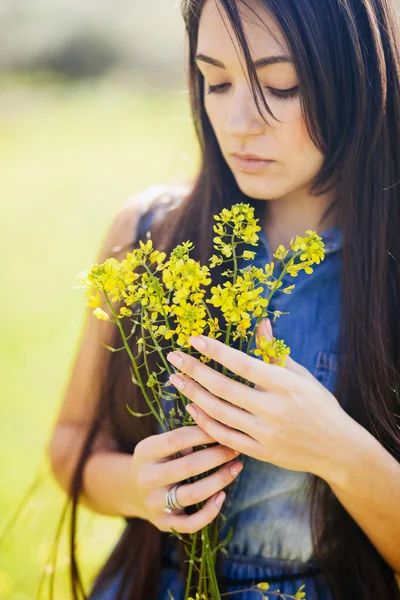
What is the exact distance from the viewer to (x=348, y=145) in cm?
163

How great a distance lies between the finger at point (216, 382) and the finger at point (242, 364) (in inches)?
0.6

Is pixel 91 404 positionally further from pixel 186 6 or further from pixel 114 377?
pixel 186 6

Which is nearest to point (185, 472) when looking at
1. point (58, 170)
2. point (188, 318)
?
point (188, 318)

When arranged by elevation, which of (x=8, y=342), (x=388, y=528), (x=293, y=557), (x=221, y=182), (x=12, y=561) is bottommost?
(x=12, y=561)

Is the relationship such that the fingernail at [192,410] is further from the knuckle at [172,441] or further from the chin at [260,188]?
the chin at [260,188]

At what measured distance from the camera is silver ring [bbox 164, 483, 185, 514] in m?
1.38

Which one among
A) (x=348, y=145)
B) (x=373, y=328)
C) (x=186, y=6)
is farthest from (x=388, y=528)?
(x=186, y=6)

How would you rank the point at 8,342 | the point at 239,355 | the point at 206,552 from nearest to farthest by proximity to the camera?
the point at 239,355
the point at 206,552
the point at 8,342

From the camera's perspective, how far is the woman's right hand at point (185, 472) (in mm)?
1309

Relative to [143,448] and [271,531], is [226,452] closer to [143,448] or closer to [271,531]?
[143,448]

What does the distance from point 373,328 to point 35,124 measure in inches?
283

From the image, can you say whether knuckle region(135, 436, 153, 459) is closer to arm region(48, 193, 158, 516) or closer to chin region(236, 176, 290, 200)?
arm region(48, 193, 158, 516)

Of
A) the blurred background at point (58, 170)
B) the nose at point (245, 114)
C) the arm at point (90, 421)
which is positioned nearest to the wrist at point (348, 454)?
the arm at point (90, 421)

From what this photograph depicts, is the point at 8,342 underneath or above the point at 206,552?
underneath
